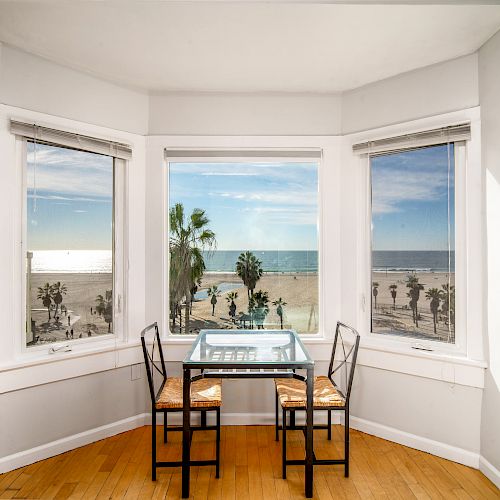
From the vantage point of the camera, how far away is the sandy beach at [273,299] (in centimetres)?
377

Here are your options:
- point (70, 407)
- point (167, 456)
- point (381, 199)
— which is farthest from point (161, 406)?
point (381, 199)

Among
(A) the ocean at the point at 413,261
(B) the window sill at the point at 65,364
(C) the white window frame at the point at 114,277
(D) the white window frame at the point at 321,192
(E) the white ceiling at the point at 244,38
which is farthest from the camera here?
(D) the white window frame at the point at 321,192

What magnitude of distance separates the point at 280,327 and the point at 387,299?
0.89 metres

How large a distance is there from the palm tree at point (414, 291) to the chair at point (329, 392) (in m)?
0.50

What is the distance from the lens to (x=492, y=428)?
2.77m

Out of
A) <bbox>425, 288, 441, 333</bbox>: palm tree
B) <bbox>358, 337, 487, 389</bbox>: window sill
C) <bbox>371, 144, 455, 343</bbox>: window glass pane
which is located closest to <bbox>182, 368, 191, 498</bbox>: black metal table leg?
<bbox>358, 337, 487, 389</bbox>: window sill

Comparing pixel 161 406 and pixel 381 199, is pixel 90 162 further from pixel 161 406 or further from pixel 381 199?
pixel 381 199

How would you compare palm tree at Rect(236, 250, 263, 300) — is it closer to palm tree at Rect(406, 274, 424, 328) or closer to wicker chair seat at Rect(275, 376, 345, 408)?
wicker chair seat at Rect(275, 376, 345, 408)

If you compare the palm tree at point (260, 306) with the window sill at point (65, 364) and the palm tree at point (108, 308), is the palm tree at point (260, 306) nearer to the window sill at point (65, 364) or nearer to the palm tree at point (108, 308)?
the window sill at point (65, 364)

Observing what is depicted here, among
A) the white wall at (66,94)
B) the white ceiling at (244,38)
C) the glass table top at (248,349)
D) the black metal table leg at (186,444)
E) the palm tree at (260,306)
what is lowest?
the black metal table leg at (186,444)

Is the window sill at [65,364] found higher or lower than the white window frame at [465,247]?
lower

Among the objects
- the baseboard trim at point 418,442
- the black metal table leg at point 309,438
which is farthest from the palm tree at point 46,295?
the baseboard trim at point 418,442

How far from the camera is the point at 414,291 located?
3.37 m

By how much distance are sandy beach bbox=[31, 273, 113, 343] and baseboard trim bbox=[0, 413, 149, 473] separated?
26.9 inches
